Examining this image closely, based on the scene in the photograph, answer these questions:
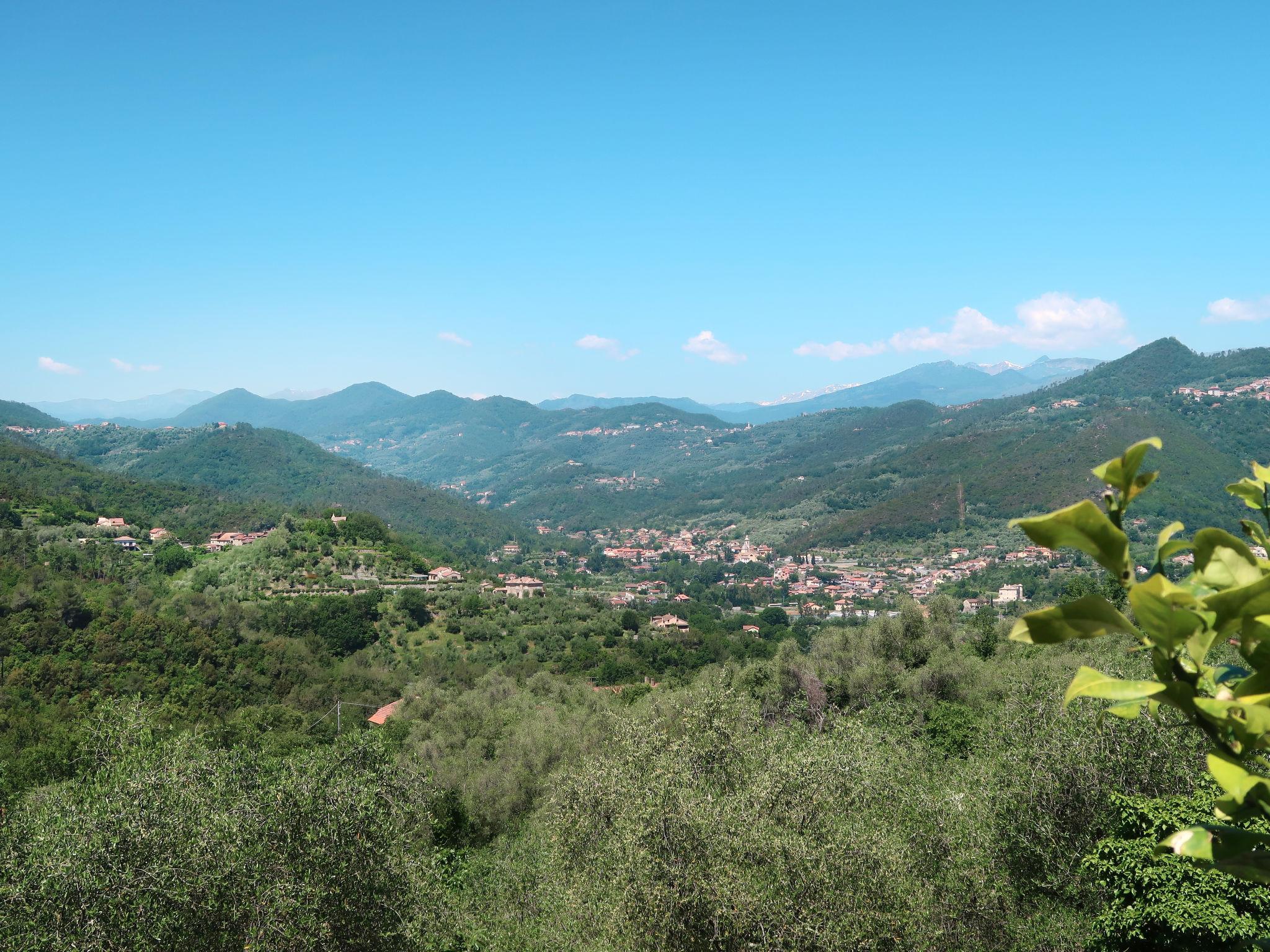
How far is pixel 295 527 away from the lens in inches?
2980

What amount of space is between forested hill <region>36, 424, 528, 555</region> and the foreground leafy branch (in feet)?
360

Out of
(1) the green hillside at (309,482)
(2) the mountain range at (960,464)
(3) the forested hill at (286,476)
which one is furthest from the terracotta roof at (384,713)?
(2) the mountain range at (960,464)

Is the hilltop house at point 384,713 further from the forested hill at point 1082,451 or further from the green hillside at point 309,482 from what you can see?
the green hillside at point 309,482

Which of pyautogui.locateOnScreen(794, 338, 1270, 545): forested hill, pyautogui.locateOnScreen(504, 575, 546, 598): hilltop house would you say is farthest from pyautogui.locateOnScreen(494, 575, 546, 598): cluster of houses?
pyautogui.locateOnScreen(794, 338, 1270, 545): forested hill

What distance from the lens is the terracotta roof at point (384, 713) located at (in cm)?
3559

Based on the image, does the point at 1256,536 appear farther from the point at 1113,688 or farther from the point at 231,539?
the point at 231,539

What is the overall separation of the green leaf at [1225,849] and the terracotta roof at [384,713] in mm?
36584

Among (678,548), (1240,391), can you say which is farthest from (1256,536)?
(1240,391)

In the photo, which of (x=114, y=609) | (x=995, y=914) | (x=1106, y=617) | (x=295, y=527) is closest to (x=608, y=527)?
(x=295, y=527)

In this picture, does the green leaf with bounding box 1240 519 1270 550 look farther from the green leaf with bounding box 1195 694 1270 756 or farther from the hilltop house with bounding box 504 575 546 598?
the hilltop house with bounding box 504 575 546 598

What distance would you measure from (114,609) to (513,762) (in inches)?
1214

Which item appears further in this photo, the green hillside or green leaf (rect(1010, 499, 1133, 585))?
the green hillside

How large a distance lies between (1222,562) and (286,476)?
168543 mm

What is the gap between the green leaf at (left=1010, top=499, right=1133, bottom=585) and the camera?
115 cm
